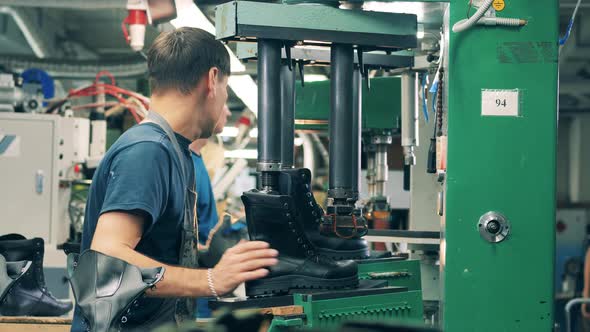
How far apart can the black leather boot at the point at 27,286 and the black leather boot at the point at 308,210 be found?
124cm

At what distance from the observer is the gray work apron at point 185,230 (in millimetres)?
2383

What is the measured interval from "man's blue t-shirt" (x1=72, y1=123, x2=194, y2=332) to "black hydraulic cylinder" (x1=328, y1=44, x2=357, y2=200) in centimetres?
42

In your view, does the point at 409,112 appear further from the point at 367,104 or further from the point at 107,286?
the point at 107,286

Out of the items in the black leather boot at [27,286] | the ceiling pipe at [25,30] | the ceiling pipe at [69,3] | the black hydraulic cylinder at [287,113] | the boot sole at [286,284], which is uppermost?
the ceiling pipe at [25,30]

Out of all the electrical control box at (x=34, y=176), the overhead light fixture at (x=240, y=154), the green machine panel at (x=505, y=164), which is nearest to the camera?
the green machine panel at (x=505, y=164)

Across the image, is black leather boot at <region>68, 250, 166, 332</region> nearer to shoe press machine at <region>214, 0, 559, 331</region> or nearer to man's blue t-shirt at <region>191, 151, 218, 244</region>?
shoe press machine at <region>214, 0, 559, 331</region>

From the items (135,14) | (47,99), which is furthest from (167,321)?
(47,99)

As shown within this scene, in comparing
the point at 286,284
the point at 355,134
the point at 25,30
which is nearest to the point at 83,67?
the point at 25,30

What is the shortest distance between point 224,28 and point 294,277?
719mm

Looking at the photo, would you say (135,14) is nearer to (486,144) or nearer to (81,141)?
(81,141)

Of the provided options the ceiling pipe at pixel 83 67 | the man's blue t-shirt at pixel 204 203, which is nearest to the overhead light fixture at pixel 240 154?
the ceiling pipe at pixel 83 67

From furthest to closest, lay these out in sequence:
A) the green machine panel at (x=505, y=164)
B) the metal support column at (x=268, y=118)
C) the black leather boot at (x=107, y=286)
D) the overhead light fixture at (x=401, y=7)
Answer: the overhead light fixture at (x=401, y=7) < the green machine panel at (x=505, y=164) < the metal support column at (x=268, y=118) < the black leather boot at (x=107, y=286)

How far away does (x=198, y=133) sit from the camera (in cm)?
251

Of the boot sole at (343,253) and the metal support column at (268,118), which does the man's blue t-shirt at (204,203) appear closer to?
the boot sole at (343,253)
